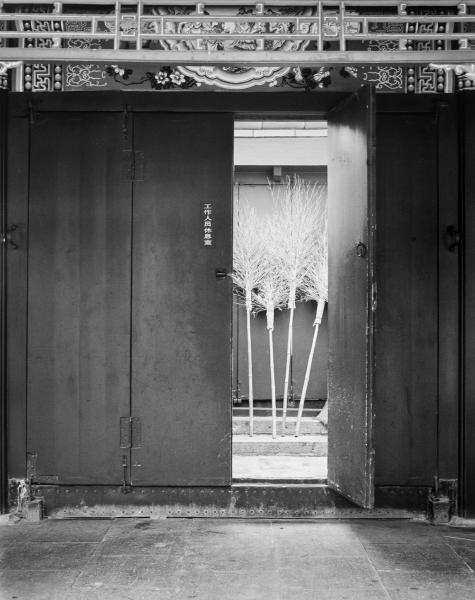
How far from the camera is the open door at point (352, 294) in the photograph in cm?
404

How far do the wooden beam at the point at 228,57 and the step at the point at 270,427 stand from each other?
4386 mm

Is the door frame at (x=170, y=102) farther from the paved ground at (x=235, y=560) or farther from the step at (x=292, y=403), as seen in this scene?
the step at (x=292, y=403)

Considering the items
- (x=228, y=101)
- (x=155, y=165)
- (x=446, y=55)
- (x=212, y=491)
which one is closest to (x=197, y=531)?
(x=212, y=491)

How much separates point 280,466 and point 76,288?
7.65 feet

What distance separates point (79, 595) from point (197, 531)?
111cm

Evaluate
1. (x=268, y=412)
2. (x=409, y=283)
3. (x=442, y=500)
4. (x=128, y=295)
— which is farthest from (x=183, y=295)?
(x=268, y=412)

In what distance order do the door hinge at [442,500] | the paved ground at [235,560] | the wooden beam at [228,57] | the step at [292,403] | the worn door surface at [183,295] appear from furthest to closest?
the step at [292,403], the worn door surface at [183,295], the door hinge at [442,500], the paved ground at [235,560], the wooden beam at [228,57]

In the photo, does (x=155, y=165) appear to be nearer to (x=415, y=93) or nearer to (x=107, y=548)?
(x=415, y=93)

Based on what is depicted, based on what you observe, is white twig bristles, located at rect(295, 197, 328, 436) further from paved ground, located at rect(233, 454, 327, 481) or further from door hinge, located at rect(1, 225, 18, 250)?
door hinge, located at rect(1, 225, 18, 250)

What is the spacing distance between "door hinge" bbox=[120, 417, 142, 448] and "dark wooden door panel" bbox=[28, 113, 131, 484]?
4cm

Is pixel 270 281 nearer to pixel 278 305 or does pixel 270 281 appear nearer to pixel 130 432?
pixel 278 305

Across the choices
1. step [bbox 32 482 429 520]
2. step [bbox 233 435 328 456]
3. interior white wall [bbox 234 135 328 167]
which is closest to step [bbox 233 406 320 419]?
step [bbox 233 435 328 456]

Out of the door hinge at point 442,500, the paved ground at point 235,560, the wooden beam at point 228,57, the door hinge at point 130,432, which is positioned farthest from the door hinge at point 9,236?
the door hinge at point 442,500

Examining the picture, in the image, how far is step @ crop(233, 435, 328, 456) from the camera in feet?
21.6
